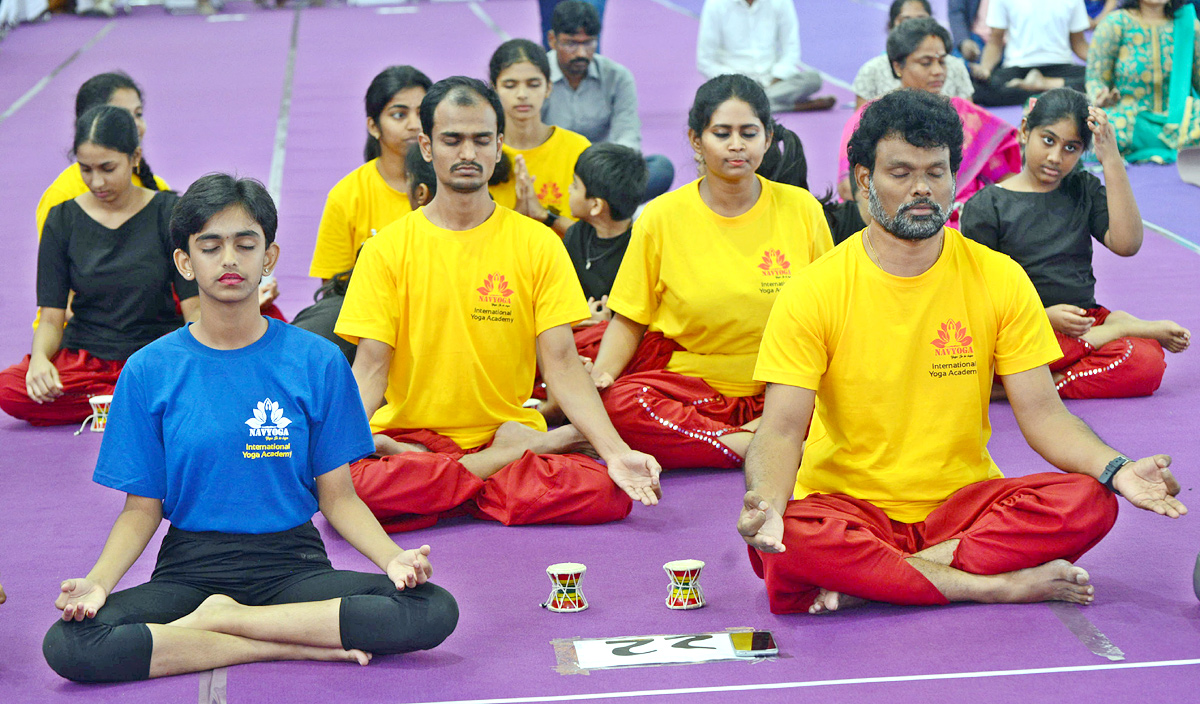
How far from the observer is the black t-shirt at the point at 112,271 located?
5.31 m

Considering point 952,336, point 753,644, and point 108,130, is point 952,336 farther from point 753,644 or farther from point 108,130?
point 108,130

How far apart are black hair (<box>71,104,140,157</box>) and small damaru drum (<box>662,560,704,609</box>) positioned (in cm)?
271

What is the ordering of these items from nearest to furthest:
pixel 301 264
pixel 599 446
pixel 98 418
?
pixel 599 446 → pixel 98 418 → pixel 301 264

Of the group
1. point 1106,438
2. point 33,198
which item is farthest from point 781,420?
point 33,198

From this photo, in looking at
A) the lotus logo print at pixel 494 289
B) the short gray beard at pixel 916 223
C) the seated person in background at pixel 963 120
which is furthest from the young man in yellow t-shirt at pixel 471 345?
the seated person in background at pixel 963 120

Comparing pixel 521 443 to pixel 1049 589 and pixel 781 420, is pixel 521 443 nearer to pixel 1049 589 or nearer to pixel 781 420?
pixel 781 420

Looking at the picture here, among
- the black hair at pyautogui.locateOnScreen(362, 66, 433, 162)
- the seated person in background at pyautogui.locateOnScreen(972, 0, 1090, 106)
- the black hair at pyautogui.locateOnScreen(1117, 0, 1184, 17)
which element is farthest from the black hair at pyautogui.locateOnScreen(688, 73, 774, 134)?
the seated person in background at pyautogui.locateOnScreen(972, 0, 1090, 106)

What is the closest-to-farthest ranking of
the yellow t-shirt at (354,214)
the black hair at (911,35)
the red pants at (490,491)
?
the red pants at (490,491), the yellow t-shirt at (354,214), the black hair at (911,35)

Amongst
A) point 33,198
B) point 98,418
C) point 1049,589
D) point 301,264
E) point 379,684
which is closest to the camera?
point 379,684

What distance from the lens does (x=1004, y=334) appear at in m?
3.53

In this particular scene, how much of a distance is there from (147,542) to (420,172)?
2.20 meters

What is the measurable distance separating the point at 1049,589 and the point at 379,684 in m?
1.60

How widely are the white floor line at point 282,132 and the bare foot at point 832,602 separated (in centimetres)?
395

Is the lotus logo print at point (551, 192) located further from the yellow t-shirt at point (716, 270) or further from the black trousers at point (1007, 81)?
the black trousers at point (1007, 81)
